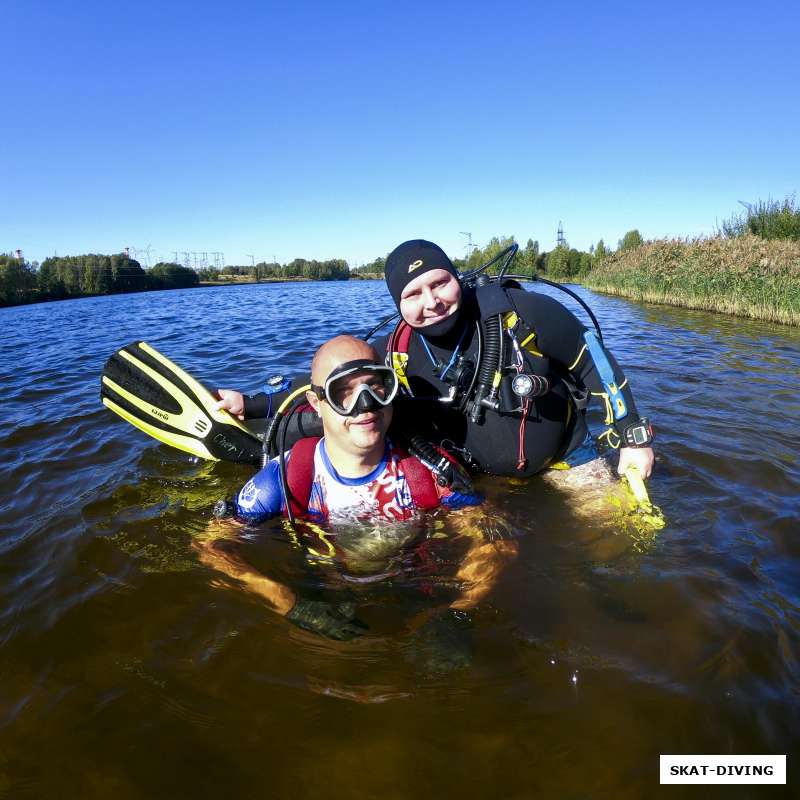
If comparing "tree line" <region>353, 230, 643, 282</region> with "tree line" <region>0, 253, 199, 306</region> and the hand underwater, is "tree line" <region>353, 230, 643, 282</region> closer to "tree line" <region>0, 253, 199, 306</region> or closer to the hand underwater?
"tree line" <region>0, 253, 199, 306</region>

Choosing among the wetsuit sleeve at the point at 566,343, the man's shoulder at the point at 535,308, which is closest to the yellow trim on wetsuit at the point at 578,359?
the wetsuit sleeve at the point at 566,343

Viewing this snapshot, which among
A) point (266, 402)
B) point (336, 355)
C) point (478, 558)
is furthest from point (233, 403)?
point (478, 558)

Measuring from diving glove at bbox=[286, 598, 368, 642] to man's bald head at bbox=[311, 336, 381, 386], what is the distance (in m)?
1.26

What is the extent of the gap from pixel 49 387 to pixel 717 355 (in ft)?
41.0

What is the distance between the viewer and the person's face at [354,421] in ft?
8.98

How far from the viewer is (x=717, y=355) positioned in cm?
954

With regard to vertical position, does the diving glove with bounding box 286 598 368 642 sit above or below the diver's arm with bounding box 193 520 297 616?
below

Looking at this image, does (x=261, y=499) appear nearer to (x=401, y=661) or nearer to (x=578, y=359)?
(x=401, y=661)

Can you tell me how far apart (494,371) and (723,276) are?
55.4 feet

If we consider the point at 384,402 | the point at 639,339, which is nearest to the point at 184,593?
the point at 384,402

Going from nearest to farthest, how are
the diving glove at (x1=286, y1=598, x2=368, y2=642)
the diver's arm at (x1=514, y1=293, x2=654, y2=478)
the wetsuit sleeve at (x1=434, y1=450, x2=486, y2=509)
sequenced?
the diving glove at (x1=286, y1=598, x2=368, y2=642) → the wetsuit sleeve at (x1=434, y1=450, x2=486, y2=509) → the diver's arm at (x1=514, y1=293, x2=654, y2=478)

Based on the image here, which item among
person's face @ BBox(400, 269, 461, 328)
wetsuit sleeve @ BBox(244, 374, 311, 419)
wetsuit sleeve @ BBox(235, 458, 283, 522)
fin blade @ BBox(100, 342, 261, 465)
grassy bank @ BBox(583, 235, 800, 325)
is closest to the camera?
wetsuit sleeve @ BBox(235, 458, 283, 522)

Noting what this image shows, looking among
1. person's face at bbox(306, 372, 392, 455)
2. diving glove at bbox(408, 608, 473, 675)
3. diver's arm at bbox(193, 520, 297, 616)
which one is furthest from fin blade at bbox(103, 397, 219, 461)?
diving glove at bbox(408, 608, 473, 675)

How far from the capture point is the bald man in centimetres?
271
